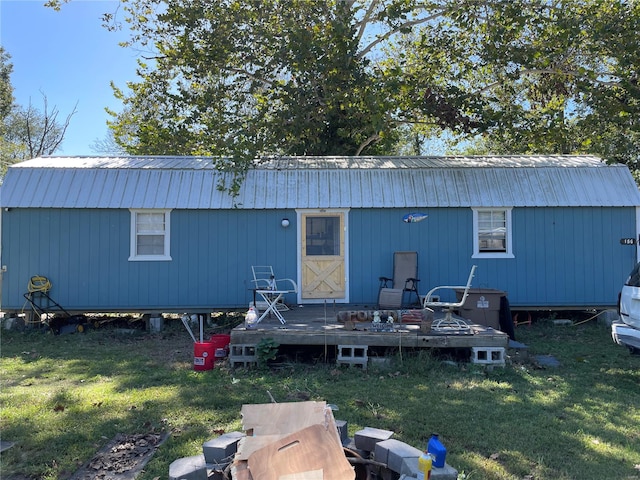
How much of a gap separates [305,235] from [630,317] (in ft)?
19.0

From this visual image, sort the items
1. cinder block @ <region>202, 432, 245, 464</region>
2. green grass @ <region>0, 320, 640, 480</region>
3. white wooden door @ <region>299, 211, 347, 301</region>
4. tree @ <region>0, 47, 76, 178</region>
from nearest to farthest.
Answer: cinder block @ <region>202, 432, 245, 464</region> → green grass @ <region>0, 320, 640, 480</region> → white wooden door @ <region>299, 211, 347, 301</region> → tree @ <region>0, 47, 76, 178</region>

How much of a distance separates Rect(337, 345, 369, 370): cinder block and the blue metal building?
125 inches

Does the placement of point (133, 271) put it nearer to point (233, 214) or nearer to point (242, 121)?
point (233, 214)

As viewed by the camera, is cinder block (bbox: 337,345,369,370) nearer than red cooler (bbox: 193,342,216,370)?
No

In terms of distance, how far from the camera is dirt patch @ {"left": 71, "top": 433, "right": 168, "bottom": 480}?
344cm

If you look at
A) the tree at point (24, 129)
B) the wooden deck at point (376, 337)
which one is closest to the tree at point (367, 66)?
the wooden deck at point (376, 337)

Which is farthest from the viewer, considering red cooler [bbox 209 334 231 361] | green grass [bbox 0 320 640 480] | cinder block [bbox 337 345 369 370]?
red cooler [bbox 209 334 231 361]

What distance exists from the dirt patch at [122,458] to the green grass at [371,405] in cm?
10

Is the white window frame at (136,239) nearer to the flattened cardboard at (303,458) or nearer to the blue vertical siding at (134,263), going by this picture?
the blue vertical siding at (134,263)

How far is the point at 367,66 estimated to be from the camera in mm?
11133

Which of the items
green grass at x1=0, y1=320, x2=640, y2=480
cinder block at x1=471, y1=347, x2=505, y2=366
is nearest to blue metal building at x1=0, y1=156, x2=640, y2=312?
green grass at x1=0, y1=320, x2=640, y2=480

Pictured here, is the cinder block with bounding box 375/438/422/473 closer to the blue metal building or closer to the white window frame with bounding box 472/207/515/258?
the blue metal building

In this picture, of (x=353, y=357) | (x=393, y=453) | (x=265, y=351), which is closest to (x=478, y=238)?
(x=353, y=357)

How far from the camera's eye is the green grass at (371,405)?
3.64 metres
